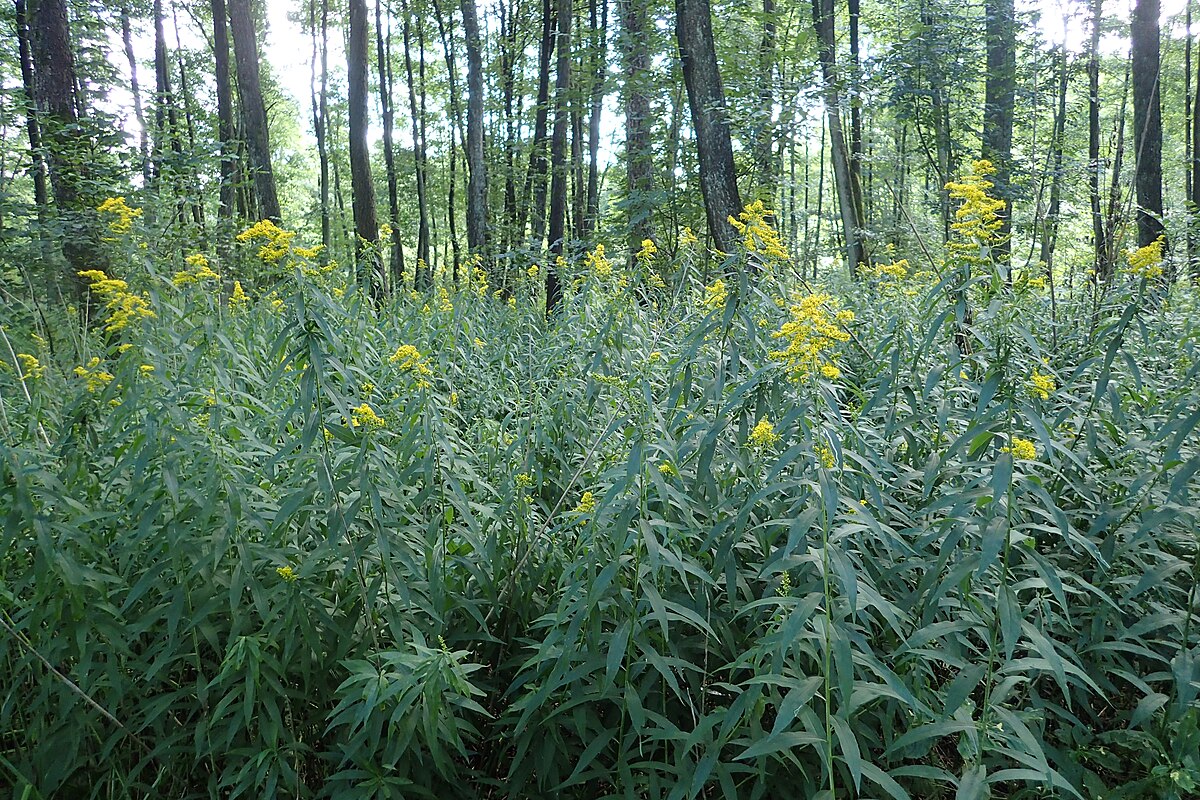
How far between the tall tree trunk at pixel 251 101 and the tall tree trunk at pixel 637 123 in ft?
17.7

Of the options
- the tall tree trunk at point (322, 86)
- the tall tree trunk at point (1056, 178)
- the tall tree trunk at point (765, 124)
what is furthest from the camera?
the tall tree trunk at point (322, 86)

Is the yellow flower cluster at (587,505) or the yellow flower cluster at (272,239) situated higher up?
the yellow flower cluster at (272,239)

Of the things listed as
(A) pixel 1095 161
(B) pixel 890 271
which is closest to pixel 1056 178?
(A) pixel 1095 161

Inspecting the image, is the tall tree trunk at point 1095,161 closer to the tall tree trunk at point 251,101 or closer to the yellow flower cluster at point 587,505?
the yellow flower cluster at point 587,505

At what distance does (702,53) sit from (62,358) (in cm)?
604

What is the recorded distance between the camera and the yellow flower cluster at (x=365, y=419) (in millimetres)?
2170

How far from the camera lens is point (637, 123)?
31.1 feet

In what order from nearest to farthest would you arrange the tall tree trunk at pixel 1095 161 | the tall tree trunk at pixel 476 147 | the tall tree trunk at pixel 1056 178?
the tall tree trunk at pixel 1095 161
the tall tree trunk at pixel 1056 178
the tall tree trunk at pixel 476 147

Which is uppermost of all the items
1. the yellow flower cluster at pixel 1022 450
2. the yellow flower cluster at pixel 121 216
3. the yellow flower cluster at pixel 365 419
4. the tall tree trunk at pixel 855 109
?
the tall tree trunk at pixel 855 109

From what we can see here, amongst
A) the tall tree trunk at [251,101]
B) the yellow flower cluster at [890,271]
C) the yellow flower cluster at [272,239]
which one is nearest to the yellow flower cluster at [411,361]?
the yellow flower cluster at [272,239]

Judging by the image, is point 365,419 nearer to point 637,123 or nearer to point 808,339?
point 808,339

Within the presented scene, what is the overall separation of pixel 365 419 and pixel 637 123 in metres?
8.31

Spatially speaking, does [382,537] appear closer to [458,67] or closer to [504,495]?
[504,495]

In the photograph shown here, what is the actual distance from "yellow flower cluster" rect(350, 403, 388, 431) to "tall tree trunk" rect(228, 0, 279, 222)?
9.48 metres
